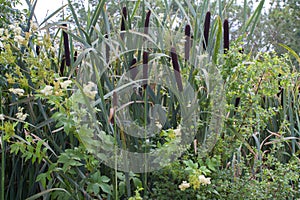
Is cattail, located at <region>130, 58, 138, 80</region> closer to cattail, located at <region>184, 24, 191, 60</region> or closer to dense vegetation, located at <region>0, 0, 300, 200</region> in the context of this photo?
dense vegetation, located at <region>0, 0, 300, 200</region>

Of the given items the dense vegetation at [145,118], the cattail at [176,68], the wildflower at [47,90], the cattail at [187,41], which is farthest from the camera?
the cattail at [187,41]

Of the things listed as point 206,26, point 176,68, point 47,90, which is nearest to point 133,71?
point 176,68

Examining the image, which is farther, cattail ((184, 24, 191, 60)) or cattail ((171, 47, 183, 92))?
cattail ((184, 24, 191, 60))

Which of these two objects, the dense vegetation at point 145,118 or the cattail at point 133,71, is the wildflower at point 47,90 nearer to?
the dense vegetation at point 145,118

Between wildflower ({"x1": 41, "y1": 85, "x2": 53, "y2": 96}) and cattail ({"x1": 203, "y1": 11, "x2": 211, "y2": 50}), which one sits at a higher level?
cattail ({"x1": 203, "y1": 11, "x2": 211, "y2": 50})

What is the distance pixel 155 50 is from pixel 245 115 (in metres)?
0.52

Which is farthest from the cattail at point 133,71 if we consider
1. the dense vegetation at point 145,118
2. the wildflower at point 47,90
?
the wildflower at point 47,90

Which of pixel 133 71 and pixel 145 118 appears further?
pixel 133 71

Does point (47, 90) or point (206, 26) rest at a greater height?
point (206, 26)

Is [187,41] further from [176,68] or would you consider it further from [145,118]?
[145,118]

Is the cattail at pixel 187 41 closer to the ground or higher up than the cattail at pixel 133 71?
higher up

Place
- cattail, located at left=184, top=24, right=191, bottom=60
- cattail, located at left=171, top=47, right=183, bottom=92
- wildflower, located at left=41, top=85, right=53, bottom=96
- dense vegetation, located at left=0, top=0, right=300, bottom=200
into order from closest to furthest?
wildflower, located at left=41, top=85, right=53, bottom=96 < dense vegetation, located at left=0, top=0, right=300, bottom=200 < cattail, located at left=171, top=47, right=183, bottom=92 < cattail, located at left=184, top=24, right=191, bottom=60

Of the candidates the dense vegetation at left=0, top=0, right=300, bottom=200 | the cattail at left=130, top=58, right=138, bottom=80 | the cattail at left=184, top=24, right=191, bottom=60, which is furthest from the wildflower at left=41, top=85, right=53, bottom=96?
the cattail at left=184, top=24, right=191, bottom=60

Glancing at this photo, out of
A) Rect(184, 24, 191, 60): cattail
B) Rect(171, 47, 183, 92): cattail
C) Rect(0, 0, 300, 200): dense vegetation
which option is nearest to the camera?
Rect(0, 0, 300, 200): dense vegetation
